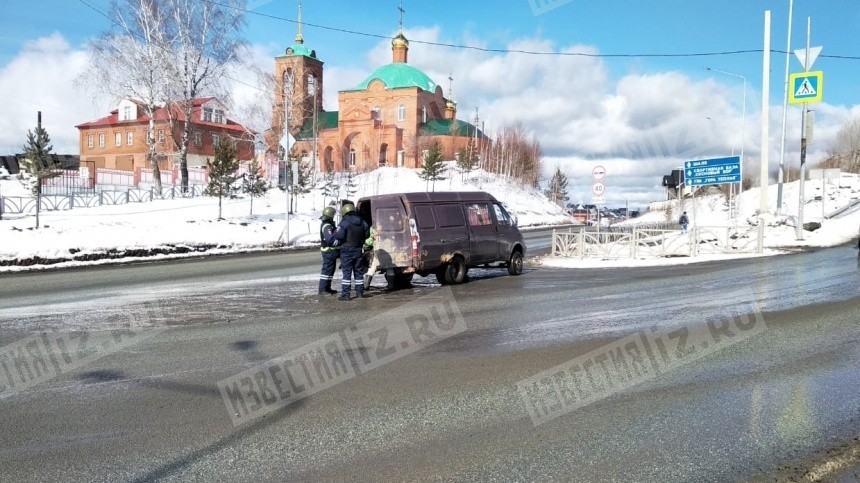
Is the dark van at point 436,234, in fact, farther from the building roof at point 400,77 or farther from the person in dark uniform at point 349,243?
the building roof at point 400,77

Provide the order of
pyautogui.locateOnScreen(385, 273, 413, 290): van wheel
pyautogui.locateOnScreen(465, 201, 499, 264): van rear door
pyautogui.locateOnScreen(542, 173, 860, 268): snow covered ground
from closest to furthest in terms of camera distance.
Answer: pyautogui.locateOnScreen(385, 273, 413, 290): van wheel, pyautogui.locateOnScreen(465, 201, 499, 264): van rear door, pyautogui.locateOnScreen(542, 173, 860, 268): snow covered ground

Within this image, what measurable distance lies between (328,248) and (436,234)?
277 cm

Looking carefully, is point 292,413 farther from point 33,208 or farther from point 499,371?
point 33,208

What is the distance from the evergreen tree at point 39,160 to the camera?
25.3 m

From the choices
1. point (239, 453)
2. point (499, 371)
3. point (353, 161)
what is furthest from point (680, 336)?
point (353, 161)

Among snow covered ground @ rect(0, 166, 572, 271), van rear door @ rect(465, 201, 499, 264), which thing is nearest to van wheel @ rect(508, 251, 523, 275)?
van rear door @ rect(465, 201, 499, 264)

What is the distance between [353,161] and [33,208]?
5190cm

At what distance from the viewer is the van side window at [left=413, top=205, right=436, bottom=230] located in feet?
45.3

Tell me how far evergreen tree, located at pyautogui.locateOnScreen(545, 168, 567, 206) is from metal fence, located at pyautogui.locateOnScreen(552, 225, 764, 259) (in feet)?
232

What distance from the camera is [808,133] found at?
25.6 meters

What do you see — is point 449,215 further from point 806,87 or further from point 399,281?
point 806,87

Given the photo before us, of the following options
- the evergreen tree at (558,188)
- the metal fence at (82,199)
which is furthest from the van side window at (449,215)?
the evergreen tree at (558,188)

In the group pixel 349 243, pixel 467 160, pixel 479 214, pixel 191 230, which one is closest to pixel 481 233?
pixel 479 214

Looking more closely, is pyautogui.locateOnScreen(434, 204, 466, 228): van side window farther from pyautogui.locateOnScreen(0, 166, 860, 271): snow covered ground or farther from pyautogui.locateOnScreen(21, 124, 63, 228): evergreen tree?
pyautogui.locateOnScreen(21, 124, 63, 228): evergreen tree
